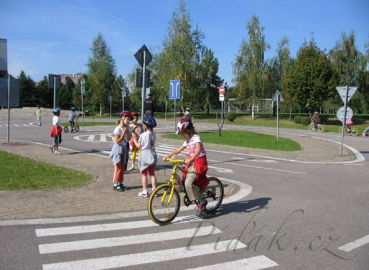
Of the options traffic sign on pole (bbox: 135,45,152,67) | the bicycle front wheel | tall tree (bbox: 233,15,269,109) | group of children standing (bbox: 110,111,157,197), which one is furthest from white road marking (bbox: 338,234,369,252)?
tall tree (bbox: 233,15,269,109)

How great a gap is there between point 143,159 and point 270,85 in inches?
1950

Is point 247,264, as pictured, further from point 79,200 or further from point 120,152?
point 120,152

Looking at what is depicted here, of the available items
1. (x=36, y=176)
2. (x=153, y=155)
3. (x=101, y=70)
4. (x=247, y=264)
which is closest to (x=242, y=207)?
(x=153, y=155)

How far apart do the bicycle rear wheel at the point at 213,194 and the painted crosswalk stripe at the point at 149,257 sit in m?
1.40

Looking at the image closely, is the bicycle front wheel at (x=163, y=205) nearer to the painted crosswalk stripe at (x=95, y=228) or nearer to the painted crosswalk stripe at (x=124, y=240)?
the painted crosswalk stripe at (x=95, y=228)

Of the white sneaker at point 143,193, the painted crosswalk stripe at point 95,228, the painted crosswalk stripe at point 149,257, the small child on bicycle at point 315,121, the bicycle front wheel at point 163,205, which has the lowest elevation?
the painted crosswalk stripe at point 95,228

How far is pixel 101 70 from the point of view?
6056cm

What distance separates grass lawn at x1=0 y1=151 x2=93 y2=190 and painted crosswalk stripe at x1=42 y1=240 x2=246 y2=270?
4.14 m

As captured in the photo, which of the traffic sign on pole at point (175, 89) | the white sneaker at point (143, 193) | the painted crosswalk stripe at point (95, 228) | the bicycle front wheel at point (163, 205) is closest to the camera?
the painted crosswalk stripe at point (95, 228)

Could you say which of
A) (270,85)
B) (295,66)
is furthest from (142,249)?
(270,85)

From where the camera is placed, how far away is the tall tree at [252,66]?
174 feet

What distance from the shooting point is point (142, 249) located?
4.61 metres

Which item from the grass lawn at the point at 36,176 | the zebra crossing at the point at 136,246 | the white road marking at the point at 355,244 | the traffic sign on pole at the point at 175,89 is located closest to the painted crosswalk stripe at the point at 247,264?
the zebra crossing at the point at 136,246

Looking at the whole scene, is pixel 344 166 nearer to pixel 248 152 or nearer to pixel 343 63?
pixel 248 152
